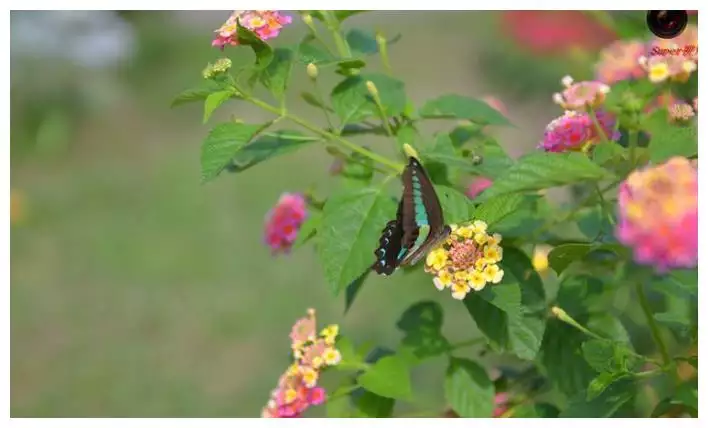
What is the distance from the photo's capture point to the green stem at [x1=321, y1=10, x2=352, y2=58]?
2.68 ft

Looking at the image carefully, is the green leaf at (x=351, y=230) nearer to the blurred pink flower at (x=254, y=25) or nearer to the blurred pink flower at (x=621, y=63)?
the blurred pink flower at (x=254, y=25)

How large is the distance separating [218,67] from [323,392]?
0.31m

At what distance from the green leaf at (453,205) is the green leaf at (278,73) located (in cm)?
16

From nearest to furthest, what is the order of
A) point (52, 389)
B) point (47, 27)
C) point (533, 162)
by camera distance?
point (533, 162)
point (52, 389)
point (47, 27)

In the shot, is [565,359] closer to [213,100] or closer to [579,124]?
[579,124]

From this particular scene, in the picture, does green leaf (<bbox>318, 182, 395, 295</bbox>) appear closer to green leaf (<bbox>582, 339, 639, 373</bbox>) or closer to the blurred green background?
green leaf (<bbox>582, 339, 639, 373</bbox>)

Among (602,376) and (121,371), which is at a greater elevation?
(121,371)

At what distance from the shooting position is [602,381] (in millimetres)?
691

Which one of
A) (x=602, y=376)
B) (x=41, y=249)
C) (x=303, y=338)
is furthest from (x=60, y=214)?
(x=602, y=376)

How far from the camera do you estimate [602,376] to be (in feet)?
2.28

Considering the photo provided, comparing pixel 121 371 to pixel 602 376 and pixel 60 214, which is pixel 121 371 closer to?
pixel 60 214

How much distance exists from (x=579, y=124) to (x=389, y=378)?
28cm

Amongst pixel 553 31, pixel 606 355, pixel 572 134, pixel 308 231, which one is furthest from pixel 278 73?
pixel 553 31

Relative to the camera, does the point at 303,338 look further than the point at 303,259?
No
